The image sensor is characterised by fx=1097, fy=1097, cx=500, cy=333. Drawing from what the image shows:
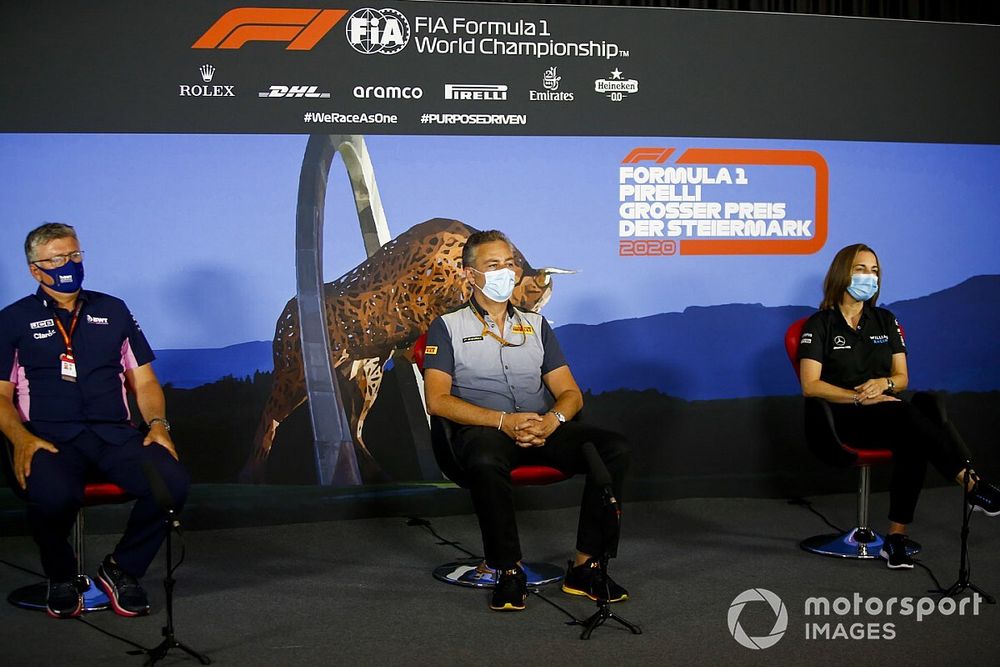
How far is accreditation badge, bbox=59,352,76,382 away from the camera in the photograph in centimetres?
364

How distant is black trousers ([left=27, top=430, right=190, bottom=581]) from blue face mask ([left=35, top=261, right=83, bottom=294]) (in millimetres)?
480

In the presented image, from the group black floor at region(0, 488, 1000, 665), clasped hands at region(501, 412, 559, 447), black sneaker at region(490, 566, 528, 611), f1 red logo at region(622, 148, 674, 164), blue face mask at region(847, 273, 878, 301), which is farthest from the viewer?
f1 red logo at region(622, 148, 674, 164)

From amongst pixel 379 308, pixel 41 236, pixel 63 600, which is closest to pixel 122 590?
pixel 63 600

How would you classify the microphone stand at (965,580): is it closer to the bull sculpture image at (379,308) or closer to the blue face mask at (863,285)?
the blue face mask at (863,285)

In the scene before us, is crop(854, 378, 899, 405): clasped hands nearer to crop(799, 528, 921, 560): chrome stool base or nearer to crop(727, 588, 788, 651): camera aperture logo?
crop(799, 528, 921, 560): chrome stool base

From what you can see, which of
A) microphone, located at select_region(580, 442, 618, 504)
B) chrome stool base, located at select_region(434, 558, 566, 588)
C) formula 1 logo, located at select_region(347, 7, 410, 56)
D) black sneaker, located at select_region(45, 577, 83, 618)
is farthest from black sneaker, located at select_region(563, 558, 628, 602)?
formula 1 logo, located at select_region(347, 7, 410, 56)

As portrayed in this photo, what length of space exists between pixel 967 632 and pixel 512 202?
2.61 metres

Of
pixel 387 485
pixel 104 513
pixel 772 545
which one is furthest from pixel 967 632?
pixel 104 513

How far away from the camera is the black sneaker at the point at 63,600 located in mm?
3486

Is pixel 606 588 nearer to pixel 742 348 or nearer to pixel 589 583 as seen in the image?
pixel 589 583

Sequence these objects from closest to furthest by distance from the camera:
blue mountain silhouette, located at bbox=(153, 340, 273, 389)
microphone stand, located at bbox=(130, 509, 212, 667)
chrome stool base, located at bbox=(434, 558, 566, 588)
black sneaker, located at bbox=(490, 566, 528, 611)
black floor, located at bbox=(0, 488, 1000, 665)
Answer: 1. microphone stand, located at bbox=(130, 509, 212, 667)
2. black floor, located at bbox=(0, 488, 1000, 665)
3. black sneaker, located at bbox=(490, 566, 528, 611)
4. chrome stool base, located at bbox=(434, 558, 566, 588)
5. blue mountain silhouette, located at bbox=(153, 340, 273, 389)

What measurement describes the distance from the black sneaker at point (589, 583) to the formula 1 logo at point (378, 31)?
2.37m

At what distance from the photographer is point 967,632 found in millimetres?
3301

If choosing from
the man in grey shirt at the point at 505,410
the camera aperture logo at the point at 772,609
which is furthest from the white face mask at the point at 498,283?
the camera aperture logo at the point at 772,609
